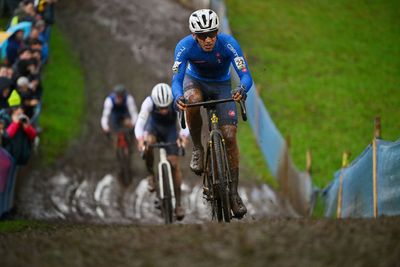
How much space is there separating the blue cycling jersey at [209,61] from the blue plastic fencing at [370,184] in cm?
197

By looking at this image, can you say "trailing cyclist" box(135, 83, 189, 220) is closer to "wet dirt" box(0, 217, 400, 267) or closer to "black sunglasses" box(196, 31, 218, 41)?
"black sunglasses" box(196, 31, 218, 41)

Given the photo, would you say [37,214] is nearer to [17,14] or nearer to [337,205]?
[337,205]

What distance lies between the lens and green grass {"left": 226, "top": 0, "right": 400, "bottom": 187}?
821 inches

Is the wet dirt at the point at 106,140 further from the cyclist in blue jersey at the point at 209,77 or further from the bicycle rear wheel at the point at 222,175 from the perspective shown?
the bicycle rear wheel at the point at 222,175

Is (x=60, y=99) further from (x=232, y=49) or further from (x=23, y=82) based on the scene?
(x=232, y=49)

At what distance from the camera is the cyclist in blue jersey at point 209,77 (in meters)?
9.95

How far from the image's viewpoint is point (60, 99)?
23.4 m

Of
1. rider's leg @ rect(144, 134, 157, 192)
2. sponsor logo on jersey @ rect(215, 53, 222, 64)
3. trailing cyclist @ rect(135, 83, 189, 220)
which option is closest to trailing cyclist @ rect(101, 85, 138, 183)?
rider's leg @ rect(144, 134, 157, 192)

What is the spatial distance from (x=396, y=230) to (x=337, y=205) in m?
5.82

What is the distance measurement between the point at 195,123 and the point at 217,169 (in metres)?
0.82

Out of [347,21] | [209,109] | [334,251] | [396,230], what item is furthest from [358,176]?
[347,21]

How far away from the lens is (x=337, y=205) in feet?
41.8

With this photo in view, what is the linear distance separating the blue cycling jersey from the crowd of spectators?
5.45 meters

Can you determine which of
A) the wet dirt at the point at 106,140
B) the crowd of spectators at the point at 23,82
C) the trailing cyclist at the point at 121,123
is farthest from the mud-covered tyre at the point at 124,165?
the crowd of spectators at the point at 23,82
